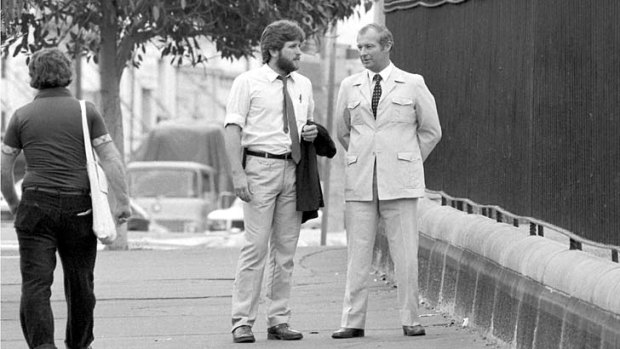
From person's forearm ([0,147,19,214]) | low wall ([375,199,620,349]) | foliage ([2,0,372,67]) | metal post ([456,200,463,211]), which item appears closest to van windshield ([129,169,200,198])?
foliage ([2,0,372,67])

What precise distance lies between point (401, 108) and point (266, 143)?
788 millimetres

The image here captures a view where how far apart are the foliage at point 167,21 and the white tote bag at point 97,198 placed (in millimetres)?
7235

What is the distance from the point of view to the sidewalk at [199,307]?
350 inches

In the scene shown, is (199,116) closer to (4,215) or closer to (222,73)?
A: (222,73)

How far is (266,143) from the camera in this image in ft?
28.3

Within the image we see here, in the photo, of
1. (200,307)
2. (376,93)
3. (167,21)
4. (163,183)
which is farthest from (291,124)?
(163,183)

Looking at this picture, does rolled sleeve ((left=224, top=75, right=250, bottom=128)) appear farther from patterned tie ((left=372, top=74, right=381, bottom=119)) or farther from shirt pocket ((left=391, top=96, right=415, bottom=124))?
shirt pocket ((left=391, top=96, right=415, bottom=124))

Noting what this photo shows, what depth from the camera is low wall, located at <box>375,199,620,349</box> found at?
21.2 ft

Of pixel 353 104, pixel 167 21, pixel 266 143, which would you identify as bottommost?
pixel 266 143

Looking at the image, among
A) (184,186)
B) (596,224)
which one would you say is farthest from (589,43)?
(184,186)

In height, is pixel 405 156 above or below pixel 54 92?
below

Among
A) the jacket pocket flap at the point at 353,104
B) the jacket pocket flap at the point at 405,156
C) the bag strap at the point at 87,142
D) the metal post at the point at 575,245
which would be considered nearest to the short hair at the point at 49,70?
the bag strap at the point at 87,142

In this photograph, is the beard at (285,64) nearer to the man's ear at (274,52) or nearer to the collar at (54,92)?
the man's ear at (274,52)

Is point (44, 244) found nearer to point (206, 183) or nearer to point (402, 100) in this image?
point (402, 100)
